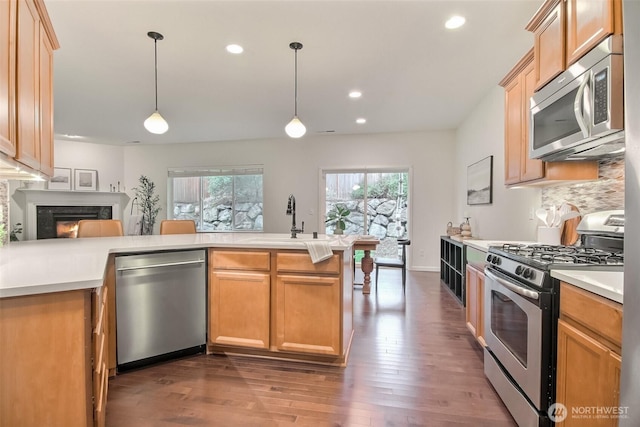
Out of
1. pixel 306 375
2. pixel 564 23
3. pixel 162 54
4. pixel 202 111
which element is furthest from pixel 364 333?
pixel 202 111

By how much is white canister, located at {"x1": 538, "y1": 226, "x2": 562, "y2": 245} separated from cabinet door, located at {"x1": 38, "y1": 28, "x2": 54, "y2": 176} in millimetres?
3425

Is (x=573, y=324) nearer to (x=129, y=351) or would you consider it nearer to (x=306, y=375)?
(x=306, y=375)

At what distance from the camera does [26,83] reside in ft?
5.16

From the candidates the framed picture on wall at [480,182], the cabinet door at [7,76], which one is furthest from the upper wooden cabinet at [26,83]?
the framed picture on wall at [480,182]

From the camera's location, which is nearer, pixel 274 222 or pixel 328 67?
pixel 328 67

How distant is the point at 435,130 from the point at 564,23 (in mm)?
4214

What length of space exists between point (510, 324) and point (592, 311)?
66 centimetres

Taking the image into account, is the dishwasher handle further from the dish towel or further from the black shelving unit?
the black shelving unit

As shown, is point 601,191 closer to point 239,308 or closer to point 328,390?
point 328,390

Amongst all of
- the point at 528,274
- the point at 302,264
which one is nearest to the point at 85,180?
the point at 302,264

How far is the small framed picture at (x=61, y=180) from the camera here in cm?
639

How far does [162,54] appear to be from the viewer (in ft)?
9.89

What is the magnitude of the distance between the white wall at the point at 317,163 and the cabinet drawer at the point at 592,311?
4.84 metres

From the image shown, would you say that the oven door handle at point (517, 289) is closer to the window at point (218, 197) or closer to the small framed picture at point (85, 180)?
the window at point (218, 197)
